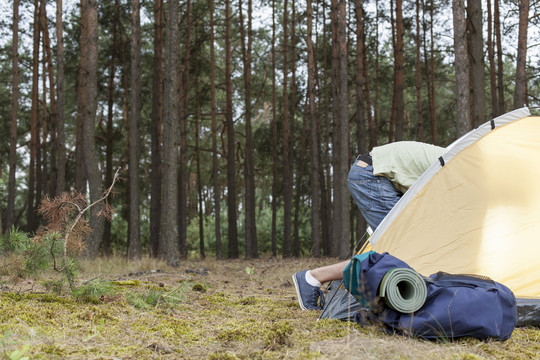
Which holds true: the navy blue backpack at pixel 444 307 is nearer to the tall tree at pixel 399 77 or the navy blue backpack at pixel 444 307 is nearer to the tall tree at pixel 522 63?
the tall tree at pixel 522 63

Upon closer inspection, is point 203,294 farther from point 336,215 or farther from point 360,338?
point 336,215

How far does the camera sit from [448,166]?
183 inches

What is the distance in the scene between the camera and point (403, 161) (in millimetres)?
4777

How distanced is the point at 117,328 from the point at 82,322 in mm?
244

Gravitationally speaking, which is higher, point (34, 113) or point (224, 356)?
point (34, 113)

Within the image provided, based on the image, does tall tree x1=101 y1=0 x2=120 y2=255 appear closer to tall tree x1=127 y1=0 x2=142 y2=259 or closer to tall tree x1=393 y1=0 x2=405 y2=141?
tall tree x1=127 y1=0 x2=142 y2=259

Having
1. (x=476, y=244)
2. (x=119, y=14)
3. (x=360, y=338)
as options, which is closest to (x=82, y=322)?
(x=360, y=338)

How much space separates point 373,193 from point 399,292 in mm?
1679

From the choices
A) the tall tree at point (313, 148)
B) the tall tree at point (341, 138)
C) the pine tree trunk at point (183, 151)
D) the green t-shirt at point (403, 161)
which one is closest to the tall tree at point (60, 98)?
the pine tree trunk at point (183, 151)

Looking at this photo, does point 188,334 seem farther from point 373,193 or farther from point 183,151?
point 183,151

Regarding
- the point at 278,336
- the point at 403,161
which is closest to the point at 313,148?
the point at 403,161

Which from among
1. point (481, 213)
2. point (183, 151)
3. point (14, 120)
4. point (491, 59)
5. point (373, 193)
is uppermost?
point (491, 59)

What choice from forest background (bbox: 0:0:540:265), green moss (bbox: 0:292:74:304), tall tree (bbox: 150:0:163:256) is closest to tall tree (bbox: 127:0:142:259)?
forest background (bbox: 0:0:540:265)

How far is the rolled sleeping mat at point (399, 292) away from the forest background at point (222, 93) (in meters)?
6.80
